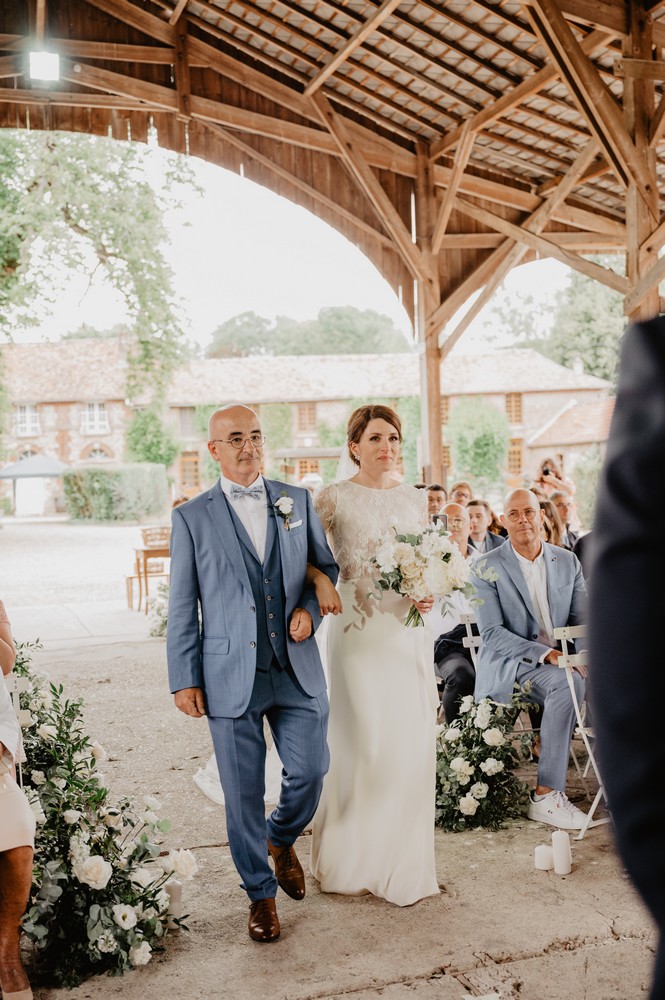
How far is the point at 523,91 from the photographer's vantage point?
920 centimetres

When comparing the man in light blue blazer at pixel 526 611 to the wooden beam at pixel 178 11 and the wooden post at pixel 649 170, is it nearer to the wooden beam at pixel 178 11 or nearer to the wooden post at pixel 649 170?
the wooden post at pixel 649 170

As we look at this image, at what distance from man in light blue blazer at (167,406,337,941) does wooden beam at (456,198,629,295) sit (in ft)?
18.4

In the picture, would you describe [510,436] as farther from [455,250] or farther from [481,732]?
[481,732]

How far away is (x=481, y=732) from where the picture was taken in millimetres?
4980

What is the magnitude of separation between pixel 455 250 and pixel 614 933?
10609 mm

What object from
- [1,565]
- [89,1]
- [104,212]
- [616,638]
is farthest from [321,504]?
[1,565]

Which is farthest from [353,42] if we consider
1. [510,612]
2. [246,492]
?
[246,492]

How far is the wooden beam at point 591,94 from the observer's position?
23.9ft

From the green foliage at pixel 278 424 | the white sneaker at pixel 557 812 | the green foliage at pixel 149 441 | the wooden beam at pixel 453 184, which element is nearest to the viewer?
the white sneaker at pixel 557 812

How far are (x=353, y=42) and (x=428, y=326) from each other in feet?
12.9

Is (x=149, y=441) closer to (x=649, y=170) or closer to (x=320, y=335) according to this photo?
(x=320, y=335)

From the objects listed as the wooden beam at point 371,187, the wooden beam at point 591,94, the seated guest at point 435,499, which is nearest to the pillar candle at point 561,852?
the seated guest at point 435,499

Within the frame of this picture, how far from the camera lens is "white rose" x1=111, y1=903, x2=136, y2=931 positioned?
334cm

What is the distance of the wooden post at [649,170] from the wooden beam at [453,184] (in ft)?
8.51
